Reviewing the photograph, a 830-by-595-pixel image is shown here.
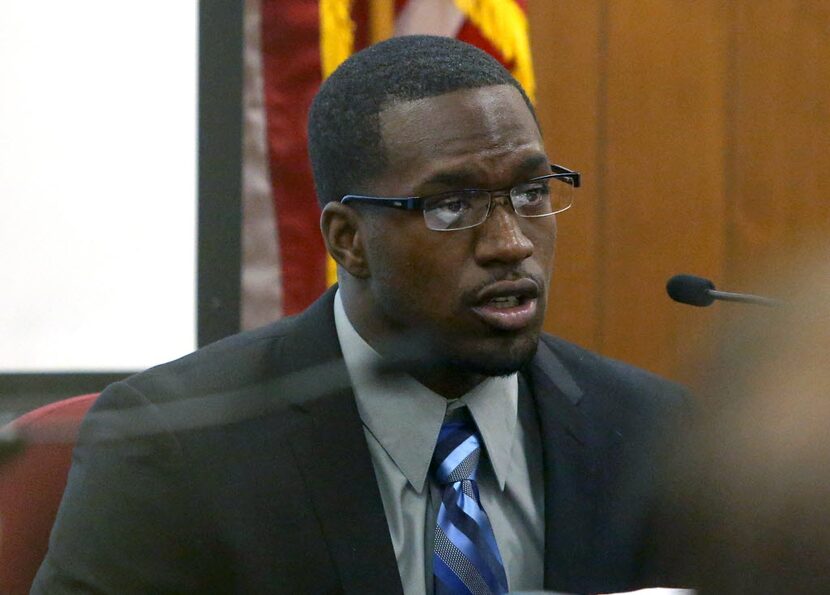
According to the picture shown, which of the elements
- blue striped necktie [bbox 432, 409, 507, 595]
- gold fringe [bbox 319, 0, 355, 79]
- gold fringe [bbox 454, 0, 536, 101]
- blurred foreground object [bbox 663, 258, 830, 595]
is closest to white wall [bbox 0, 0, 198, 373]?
gold fringe [bbox 319, 0, 355, 79]

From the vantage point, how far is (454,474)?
1.18 m

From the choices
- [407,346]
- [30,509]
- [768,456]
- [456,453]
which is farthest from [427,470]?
[768,456]

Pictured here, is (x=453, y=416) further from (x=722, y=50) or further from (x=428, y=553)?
(x=722, y=50)

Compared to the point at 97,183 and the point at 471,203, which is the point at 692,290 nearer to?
Result: the point at 471,203

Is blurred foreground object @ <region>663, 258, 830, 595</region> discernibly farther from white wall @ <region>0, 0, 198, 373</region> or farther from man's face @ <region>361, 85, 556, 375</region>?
white wall @ <region>0, 0, 198, 373</region>

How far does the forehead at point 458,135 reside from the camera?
3.95 feet

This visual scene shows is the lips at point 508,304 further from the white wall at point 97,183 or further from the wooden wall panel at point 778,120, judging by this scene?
the wooden wall panel at point 778,120

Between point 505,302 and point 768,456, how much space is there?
31.0 inches

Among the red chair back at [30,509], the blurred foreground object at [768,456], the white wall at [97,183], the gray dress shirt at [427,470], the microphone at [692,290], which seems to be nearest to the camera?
the blurred foreground object at [768,456]

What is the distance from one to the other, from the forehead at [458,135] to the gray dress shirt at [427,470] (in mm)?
219

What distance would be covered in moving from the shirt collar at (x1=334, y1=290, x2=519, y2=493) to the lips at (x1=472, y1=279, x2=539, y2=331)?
10 cm

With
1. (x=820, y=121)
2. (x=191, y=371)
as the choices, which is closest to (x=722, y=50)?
(x=820, y=121)

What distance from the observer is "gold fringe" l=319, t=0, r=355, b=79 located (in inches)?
74.9

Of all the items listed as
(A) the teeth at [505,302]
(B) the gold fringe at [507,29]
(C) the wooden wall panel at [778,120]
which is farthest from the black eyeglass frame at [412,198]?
(C) the wooden wall panel at [778,120]
